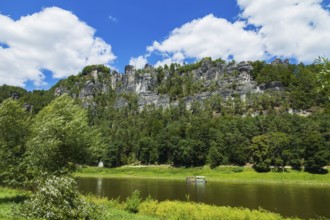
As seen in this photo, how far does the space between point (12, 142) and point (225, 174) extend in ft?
289

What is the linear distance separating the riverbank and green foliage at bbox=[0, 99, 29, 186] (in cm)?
4996

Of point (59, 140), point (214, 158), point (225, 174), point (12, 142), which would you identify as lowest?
point (225, 174)

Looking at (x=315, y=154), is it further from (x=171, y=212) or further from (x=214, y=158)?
(x=171, y=212)

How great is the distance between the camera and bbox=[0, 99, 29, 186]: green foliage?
35.7 metres

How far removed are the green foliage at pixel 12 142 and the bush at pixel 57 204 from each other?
45.1 feet

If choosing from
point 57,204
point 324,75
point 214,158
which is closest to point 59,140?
point 57,204

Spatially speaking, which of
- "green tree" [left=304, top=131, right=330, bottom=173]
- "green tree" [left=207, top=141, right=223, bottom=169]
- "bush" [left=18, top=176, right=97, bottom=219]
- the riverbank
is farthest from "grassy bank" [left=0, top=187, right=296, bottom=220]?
"green tree" [left=207, top=141, right=223, bottom=169]

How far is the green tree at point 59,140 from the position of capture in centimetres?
3553

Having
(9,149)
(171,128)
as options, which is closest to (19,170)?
(9,149)

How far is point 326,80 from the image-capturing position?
1345 centimetres

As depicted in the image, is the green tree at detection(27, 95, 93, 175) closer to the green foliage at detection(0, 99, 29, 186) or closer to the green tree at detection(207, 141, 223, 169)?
the green foliage at detection(0, 99, 29, 186)

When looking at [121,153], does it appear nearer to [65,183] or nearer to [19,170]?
A: [19,170]

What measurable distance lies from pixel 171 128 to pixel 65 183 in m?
144

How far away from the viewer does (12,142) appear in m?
37.0
